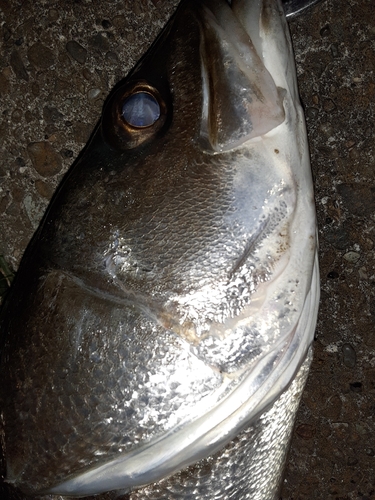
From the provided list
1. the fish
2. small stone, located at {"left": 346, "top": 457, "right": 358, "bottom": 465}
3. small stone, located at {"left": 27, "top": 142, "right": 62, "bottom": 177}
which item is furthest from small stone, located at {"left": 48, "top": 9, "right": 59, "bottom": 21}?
small stone, located at {"left": 346, "top": 457, "right": 358, "bottom": 465}

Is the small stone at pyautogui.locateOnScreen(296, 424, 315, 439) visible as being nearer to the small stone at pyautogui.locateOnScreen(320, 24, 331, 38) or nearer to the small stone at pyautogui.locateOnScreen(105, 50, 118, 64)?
the small stone at pyautogui.locateOnScreen(320, 24, 331, 38)

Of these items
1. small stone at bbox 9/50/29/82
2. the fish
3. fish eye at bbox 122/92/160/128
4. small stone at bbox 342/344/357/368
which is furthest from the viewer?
small stone at bbox 9/50/29/82

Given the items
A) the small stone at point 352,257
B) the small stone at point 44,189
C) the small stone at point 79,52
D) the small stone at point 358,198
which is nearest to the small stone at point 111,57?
the small stone at point 79,52

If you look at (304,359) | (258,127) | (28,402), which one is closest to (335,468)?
(304,359)

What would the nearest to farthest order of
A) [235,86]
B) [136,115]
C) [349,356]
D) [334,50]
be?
[235,86], [136,115], [334,50], [349,356]

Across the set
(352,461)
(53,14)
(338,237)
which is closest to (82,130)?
(53,14)

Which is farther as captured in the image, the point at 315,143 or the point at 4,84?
the point at 4,84

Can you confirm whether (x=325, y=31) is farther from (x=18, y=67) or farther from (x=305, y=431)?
(x=305, y=431)

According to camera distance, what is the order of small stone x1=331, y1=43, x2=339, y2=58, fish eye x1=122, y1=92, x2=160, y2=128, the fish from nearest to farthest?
the fish → fish eye x1=122, y1=92, x2=160, y2=128 → small stone x1=331, y1=43, x2=339, y2=58
